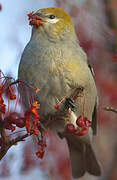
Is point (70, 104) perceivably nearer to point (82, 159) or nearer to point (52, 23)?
point (52, 23)

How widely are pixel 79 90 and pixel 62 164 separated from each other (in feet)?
8.01

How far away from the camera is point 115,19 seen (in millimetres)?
4281

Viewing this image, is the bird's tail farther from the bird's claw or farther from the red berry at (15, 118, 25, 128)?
the red berry at (15, 118, 25, 128)

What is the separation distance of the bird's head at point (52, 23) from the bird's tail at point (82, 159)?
1602 millimetres

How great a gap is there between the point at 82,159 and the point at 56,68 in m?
1.82

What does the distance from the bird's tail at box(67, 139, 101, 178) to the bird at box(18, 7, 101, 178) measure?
0.84 meters

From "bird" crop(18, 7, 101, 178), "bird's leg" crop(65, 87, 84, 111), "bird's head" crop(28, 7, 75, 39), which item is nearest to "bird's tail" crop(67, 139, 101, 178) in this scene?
"bird" crop(18, 7, 101, 178)

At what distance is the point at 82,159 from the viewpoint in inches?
178

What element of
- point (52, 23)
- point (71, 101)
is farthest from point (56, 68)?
point (52, 23)

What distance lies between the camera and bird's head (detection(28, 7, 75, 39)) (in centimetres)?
354

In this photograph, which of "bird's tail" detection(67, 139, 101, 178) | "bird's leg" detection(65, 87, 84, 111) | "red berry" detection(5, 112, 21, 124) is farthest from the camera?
"bird's tail" detection(67, 139, 101, 178)

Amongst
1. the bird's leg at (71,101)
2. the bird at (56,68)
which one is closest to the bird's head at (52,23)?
the bird at (56,68)

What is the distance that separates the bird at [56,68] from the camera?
3.24 m

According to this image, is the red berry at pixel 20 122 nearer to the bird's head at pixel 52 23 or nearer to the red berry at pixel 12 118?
the red berry at pixel 12 118
